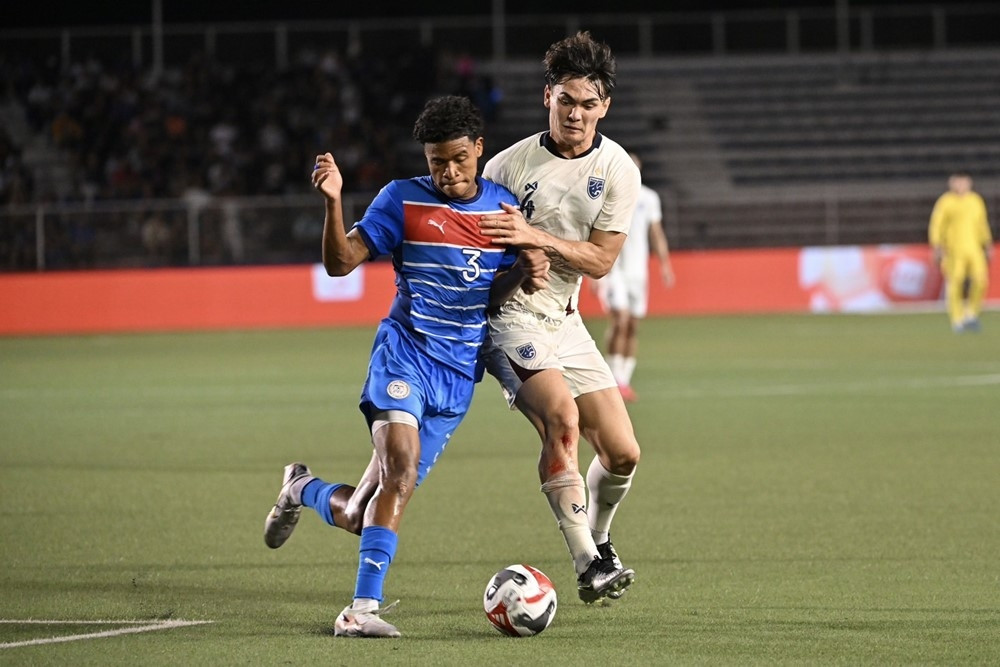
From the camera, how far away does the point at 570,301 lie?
722 centimetres

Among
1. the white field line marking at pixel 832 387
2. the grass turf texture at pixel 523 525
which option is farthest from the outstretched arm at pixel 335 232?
the white field line marking at pixel 832 387

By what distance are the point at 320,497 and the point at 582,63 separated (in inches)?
83.6

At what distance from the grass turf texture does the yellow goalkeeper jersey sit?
6.19 m

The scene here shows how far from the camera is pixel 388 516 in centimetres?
623

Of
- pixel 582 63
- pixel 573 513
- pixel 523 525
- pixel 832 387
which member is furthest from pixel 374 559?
pixel 832 387

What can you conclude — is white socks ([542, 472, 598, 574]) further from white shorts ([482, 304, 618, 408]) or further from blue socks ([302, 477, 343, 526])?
blue socks ([302, 477, 343, 526])

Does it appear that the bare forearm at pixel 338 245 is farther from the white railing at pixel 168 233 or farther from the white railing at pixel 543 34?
the white railing at pixel 543 34

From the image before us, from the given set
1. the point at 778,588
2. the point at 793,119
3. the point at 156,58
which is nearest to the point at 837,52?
the point at 793,119

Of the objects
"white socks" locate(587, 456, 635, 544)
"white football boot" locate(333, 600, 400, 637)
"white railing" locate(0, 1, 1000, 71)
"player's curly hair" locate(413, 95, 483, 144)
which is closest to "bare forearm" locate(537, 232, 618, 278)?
"player's curly hair" locate(413, 95, 483, 144)

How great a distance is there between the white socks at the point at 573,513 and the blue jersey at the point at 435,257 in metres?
0.59

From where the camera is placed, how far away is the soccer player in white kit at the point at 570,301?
6.77 meters

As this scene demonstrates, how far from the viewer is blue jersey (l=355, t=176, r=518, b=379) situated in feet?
21.3

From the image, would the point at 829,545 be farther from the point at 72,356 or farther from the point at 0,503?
the point at 72,356

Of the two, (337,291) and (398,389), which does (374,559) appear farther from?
(337,291)
